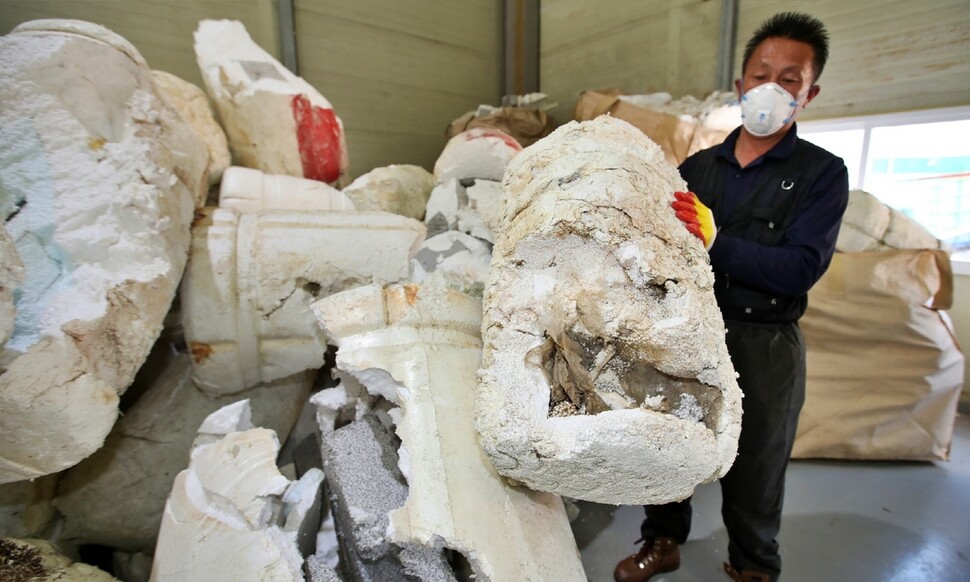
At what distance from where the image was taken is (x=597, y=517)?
2121 millimetres

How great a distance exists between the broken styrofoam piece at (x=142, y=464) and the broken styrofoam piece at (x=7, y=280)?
892mm

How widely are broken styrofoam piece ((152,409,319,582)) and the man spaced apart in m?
1.34

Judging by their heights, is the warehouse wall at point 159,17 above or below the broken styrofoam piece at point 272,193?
above

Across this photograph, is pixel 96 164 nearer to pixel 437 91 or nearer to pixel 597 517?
pixel 597 517

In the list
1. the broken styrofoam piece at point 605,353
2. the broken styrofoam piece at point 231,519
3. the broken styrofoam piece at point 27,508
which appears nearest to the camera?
the broken styrofoam piece at point 605,353

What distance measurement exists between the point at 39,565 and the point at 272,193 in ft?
4.88

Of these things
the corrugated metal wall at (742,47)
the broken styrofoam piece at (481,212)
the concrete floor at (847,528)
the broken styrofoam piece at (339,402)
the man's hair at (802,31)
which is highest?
the corrugated metal wall at (742,47)

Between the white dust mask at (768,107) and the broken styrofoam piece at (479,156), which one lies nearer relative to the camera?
the white dust mask at (768,107)

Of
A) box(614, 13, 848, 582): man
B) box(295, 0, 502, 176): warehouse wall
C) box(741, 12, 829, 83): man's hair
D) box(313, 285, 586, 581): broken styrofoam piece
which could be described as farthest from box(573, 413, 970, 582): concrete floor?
box(295, 0, 502, 176): warehouse wall

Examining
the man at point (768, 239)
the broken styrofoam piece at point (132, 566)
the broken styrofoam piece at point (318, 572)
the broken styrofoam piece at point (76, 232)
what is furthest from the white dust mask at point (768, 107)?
the broken styrofoam piece at point (132, 566)

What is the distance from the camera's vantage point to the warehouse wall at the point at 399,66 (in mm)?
3525

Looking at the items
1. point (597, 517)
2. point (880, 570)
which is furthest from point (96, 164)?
point (880, 570)

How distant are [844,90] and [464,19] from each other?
9.30 ft

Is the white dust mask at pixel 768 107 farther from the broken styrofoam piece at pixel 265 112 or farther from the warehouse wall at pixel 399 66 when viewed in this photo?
the warehouse wall at pixel 399 66
